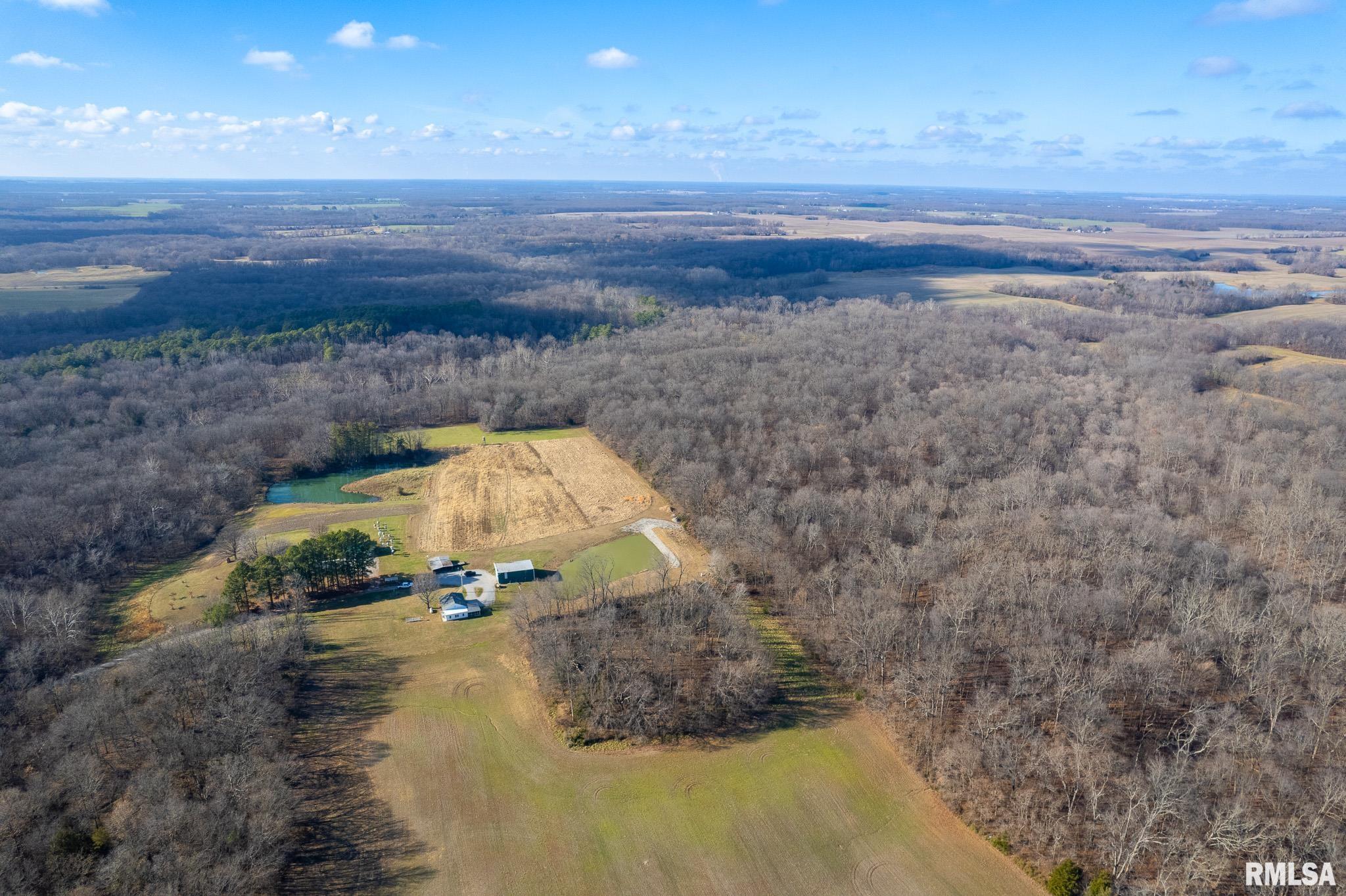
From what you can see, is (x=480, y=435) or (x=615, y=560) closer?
(x=615, y=560)

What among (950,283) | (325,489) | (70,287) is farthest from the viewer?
(950,283)

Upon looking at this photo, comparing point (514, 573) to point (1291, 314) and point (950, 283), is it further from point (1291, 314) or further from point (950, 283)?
point (950, 283)

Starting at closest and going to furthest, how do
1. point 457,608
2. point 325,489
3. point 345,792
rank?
point 345,792 < point 457,608 < point 325,489

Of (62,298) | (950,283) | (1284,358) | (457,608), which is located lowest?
(457,608)

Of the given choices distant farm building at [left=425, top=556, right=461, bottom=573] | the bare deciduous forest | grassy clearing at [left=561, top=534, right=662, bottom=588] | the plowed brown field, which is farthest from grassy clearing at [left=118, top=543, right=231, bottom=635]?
grassy clearing at [left=561, top=534, right=662, bottom=588]

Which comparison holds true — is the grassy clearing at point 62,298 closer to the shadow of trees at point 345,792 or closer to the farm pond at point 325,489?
the farm pond at point 325,489

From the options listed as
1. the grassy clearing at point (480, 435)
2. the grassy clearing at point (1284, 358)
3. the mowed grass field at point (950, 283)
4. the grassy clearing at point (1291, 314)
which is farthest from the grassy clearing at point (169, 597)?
the grassy clearing at point (1291, 314)

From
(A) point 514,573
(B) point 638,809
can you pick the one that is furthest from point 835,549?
(B) point 638,809

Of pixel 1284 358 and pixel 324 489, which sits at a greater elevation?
pixel 1284 358
